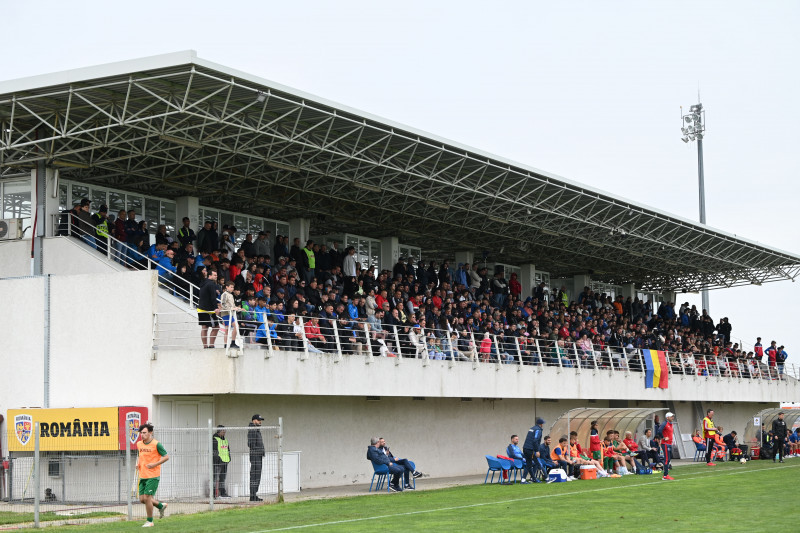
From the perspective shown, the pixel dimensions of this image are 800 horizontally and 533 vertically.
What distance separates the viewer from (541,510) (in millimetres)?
18000

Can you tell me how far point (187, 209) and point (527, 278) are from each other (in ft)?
69.5

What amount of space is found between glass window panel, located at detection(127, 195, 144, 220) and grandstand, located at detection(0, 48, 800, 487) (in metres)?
0.07

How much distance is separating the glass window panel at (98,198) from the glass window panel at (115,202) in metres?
0.23

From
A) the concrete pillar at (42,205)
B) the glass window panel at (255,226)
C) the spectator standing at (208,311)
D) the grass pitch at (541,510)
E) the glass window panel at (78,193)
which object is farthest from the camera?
the glass window panel at (255,226)

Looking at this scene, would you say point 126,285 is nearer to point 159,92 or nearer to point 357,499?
point 159,92

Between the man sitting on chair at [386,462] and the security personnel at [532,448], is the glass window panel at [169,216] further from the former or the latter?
the security personnel at [532,448]

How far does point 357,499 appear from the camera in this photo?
2194 cm

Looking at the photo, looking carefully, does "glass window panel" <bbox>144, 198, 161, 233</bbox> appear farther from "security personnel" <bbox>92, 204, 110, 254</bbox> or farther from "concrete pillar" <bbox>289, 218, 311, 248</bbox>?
"concrete pillar" <bbox>289, 218, 311, 248</bbox>

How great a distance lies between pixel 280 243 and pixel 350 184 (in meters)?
3.38

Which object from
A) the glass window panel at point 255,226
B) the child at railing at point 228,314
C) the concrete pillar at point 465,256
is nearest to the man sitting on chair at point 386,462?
the child at railing at point 228,314

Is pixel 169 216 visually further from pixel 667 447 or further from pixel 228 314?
pixel 667 447

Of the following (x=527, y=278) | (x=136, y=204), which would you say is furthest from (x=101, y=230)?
(x=527, y=278)

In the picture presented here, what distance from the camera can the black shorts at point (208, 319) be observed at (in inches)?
913

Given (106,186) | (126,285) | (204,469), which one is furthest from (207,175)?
(204,469)
